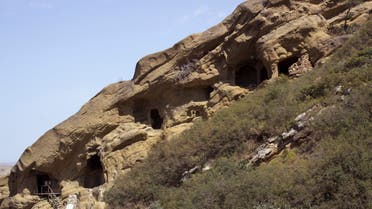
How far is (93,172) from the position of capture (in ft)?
73.2

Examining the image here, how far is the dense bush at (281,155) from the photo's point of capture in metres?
10.9

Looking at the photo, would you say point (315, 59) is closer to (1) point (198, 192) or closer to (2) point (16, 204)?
(1) point (198, 192)

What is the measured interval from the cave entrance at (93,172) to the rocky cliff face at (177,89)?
4 cm

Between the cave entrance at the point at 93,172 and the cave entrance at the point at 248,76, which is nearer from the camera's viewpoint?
the cave entrance at the point at 248,76

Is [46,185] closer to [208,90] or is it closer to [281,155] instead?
[208,90]

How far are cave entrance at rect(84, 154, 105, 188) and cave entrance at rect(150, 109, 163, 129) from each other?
246 cm

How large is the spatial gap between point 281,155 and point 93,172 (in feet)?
34.8

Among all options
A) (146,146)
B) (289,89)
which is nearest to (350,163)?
→ (289,89)

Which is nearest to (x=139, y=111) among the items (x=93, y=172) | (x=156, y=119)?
(x=156, y=119)

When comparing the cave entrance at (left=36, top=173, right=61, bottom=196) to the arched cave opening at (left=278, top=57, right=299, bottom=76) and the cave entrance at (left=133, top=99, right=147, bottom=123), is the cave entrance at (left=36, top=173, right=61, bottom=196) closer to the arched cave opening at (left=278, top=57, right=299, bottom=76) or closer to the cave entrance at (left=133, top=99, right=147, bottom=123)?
the cave entrance at (left=133, top=99, right=147, bottom=123)

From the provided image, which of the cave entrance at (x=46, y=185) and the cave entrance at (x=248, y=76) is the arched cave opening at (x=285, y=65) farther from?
the cave entrance at (x=46, y=185)

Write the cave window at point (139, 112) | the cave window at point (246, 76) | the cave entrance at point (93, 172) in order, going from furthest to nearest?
the cave entrance at point (93, 172), the cave window at point (139, 112), the cave window at point (246, 76)

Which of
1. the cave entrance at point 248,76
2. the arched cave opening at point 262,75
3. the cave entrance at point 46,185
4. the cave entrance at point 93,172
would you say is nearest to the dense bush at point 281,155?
the arched cave opening at point 262,75

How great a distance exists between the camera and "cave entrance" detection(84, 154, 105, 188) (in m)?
22.0
